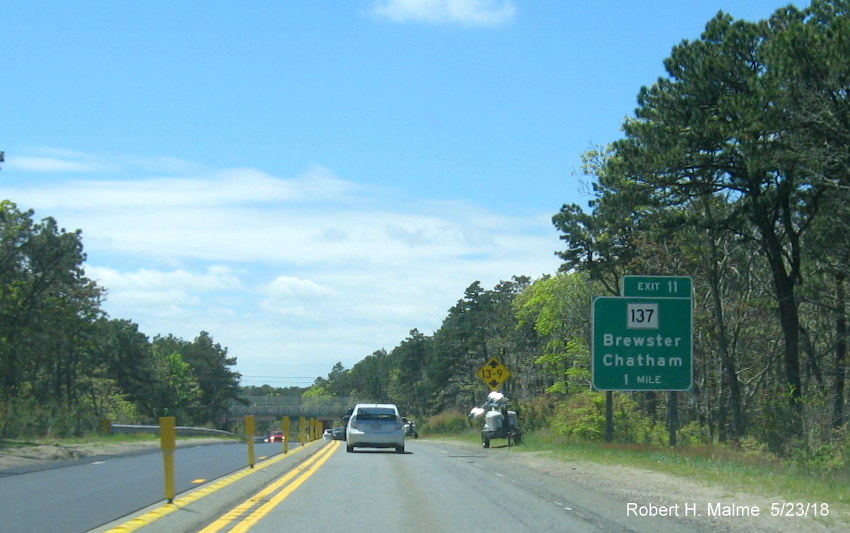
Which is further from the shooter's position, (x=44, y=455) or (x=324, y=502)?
(x=44, y=455)

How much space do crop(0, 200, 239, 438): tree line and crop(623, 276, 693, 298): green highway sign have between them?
75.6ft

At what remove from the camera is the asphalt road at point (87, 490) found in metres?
12.0

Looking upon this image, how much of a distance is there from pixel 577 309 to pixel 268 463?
146ft

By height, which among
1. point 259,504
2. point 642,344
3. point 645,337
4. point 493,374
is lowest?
point 259,504

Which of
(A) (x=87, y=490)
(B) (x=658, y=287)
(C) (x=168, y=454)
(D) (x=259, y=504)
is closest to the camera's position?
(C) (x=168, y=454)

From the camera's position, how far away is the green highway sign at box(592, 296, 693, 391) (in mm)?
26312

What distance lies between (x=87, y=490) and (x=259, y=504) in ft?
11.8

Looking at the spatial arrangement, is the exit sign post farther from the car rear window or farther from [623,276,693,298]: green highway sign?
the car rear window

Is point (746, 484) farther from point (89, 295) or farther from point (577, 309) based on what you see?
point (89, 295)

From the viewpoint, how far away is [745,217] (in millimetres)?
34938

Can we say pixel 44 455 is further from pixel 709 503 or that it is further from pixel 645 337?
pixel 709 503

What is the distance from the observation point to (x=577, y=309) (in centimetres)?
6531

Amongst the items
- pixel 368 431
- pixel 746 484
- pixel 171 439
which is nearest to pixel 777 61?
pixel 746 484

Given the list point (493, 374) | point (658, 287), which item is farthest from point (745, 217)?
point (493, 374)
